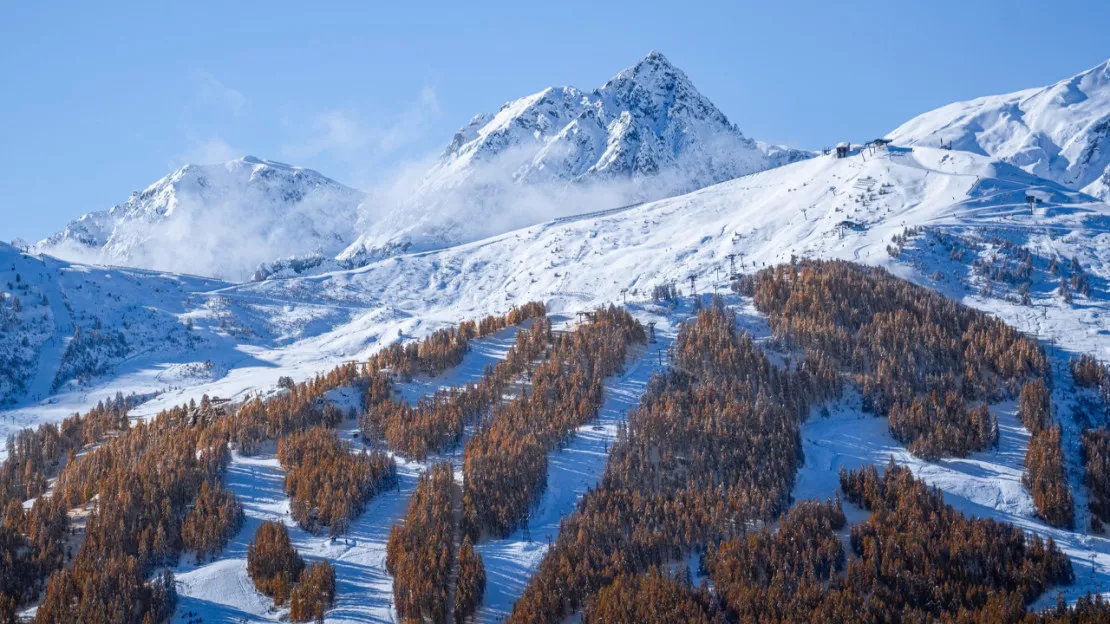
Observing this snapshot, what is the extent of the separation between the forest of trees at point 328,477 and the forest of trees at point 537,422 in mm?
9363

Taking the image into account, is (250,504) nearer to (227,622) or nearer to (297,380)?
(227,622)

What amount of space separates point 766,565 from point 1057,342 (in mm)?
72834

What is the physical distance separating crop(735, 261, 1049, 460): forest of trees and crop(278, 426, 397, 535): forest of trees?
55007 mm

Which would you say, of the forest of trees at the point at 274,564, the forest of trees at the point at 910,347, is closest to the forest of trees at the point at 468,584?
the forest of trees at the point at 274,564

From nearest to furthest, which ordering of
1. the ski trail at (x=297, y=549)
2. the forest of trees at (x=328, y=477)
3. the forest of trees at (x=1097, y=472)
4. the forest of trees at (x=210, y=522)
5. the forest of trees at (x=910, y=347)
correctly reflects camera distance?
1. the ski trail at (x=297, y=549)
2. the forest of trees at (x=210, y=522)
3. the forest of trees at (x=1097, y=472)
4. the forest of trees at (x=328, y=477)
5. the forest of trees at (x=910, y=347)

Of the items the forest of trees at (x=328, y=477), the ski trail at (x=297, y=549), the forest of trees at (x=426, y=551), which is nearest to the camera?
the forest of trees at (x=426, y=551)

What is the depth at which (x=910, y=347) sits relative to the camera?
11262 cm

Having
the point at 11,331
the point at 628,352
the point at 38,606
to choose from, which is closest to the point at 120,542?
the point at 38,606

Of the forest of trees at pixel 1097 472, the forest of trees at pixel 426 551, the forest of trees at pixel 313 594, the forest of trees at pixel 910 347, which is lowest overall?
the forest of trees at pixel 313 594

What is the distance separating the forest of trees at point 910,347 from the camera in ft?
324

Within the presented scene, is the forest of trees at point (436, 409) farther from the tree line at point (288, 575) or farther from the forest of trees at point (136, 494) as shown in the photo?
the tree line at point (288, 575)

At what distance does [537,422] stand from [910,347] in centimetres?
4744

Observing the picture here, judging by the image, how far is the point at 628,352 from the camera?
385ft

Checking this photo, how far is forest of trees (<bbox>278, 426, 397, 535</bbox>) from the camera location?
287 ft
